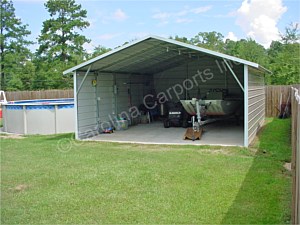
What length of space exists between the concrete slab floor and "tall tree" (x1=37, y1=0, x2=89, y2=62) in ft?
64.2

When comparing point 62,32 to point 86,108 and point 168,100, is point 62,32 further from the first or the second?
point 86,108

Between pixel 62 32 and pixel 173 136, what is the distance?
23.0m

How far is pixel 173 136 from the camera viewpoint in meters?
10.9

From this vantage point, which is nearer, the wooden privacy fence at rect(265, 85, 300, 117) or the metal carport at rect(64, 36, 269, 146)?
the metal carport at rect(64, 36, 269, 146)

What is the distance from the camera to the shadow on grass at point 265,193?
4031 millimetres

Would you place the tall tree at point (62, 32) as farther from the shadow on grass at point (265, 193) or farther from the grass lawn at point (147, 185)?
the shadow on grass at point (265, 193)

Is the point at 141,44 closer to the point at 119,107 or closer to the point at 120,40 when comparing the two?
the point at 119,107

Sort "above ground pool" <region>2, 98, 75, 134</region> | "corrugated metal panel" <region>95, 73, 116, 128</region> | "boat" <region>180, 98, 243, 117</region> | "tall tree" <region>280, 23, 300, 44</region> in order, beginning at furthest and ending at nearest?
"tall tree" <region>280, 23, 300, 44</region> < "above ground pool" <region>2, 98, 75, 134</region> < "corrugated metal panel" <region>95, 73, 116, 128</region> < "boat" <region>180, 98, 243, 117</region>

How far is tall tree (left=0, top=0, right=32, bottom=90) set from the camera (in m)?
29.6

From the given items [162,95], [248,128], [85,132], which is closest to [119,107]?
[85,132]

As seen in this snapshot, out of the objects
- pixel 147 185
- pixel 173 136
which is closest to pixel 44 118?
pixel 173 136

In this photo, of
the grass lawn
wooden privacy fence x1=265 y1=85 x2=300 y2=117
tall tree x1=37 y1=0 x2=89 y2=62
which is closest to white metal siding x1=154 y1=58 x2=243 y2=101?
wooden privacy fence x1=265 y1=85 x2=300 y2=117

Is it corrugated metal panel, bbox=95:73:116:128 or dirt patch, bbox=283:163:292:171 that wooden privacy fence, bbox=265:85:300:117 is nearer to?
corrugated metal panel, bbox=95:73:116:128

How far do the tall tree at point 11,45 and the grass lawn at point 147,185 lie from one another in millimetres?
22794
